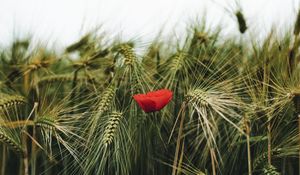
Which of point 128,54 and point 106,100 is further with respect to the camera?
point 128,54

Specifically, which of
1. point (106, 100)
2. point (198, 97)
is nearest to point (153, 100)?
point (198, 97)

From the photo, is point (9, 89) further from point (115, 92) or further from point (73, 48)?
point (115, 92)

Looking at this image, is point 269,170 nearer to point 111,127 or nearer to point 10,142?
point 111,127

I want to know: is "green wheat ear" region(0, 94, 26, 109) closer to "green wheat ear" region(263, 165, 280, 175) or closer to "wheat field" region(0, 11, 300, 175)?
"wheat field" region(0, 11, 300, 175)

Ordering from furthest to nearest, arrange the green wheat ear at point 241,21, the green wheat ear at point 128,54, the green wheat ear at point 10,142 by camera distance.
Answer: the green wheat ear at point 241,21 < the green wheat ear at point 128,54 < the green wheat ear at point 10,142

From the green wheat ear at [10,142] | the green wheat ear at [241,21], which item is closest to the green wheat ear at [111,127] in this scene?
the green wheat ear at [10,142]

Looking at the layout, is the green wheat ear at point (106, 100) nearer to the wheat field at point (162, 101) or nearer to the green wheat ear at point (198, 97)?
the wheat field at point (162, 101)

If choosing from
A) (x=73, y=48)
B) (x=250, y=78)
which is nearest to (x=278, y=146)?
(x=250, y=78)

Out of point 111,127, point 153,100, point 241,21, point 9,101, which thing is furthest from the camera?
point 241,21
